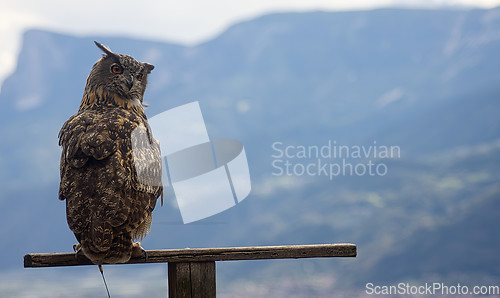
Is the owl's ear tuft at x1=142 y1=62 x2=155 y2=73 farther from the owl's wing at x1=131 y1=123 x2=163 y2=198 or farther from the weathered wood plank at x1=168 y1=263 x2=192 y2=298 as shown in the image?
the weathered wood plank at x1=168 y1=263 x2=192 y2=298

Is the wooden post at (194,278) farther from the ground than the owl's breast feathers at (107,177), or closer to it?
closer to it

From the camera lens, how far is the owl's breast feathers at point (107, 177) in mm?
2871

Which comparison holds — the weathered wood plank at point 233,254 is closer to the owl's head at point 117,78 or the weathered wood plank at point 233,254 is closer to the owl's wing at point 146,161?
the owl's wing at point 146,161

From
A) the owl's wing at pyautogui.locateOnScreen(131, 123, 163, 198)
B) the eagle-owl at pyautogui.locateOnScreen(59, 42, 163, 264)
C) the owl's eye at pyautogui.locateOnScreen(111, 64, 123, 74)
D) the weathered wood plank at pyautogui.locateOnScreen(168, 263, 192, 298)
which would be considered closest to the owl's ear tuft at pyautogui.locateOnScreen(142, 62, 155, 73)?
the owl's eye at pyautogui.locateOnScreen(111, 64, 123, 74)

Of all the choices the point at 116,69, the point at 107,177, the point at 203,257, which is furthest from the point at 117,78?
the point at 203,257

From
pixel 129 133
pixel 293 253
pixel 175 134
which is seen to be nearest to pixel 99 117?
pixel 129 133

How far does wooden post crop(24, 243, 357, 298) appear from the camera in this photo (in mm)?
2857

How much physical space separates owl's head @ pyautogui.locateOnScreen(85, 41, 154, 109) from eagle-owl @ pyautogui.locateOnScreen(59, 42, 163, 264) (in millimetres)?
132

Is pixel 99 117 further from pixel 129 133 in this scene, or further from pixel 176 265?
pixel 176 265

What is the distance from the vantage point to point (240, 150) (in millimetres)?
3658

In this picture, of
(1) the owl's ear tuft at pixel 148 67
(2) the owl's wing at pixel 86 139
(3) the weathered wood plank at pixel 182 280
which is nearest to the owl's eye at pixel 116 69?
(1) the owl's ear tuft at pixel 148 67

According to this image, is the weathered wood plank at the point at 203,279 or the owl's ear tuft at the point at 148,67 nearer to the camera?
the weathered wood plank at the point at 203,279

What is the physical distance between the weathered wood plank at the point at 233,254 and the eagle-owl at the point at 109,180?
157 millimetres

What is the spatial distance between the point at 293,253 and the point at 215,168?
890mm
